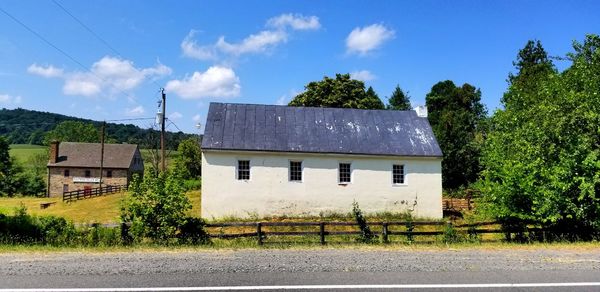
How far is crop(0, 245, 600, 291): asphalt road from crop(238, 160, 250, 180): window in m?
13.0

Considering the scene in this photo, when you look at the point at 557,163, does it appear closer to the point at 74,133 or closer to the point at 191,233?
the point at 191,233

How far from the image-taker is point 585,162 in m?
13.9

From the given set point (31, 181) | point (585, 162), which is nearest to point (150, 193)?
point (585, 162)

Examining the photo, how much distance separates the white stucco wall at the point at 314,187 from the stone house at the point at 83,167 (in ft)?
126

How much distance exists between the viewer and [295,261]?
9.47 metres

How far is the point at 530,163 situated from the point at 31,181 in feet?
218

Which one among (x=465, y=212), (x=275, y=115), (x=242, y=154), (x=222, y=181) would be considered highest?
(x=275, y=115)

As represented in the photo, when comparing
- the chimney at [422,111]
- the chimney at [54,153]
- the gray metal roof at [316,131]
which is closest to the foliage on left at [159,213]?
the gray metal roof at [316,131]

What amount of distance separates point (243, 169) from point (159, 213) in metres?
10.8

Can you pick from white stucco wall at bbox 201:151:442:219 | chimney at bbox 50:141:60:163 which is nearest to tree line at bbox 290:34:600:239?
white stucco wall at bbox 201:151:442:219

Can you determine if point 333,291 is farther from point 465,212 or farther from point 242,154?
point 465,212

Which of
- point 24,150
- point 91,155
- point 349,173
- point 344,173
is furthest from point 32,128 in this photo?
point 349,173

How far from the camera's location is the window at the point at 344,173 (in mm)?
24562

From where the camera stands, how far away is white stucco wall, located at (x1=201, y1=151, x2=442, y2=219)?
2356cm
